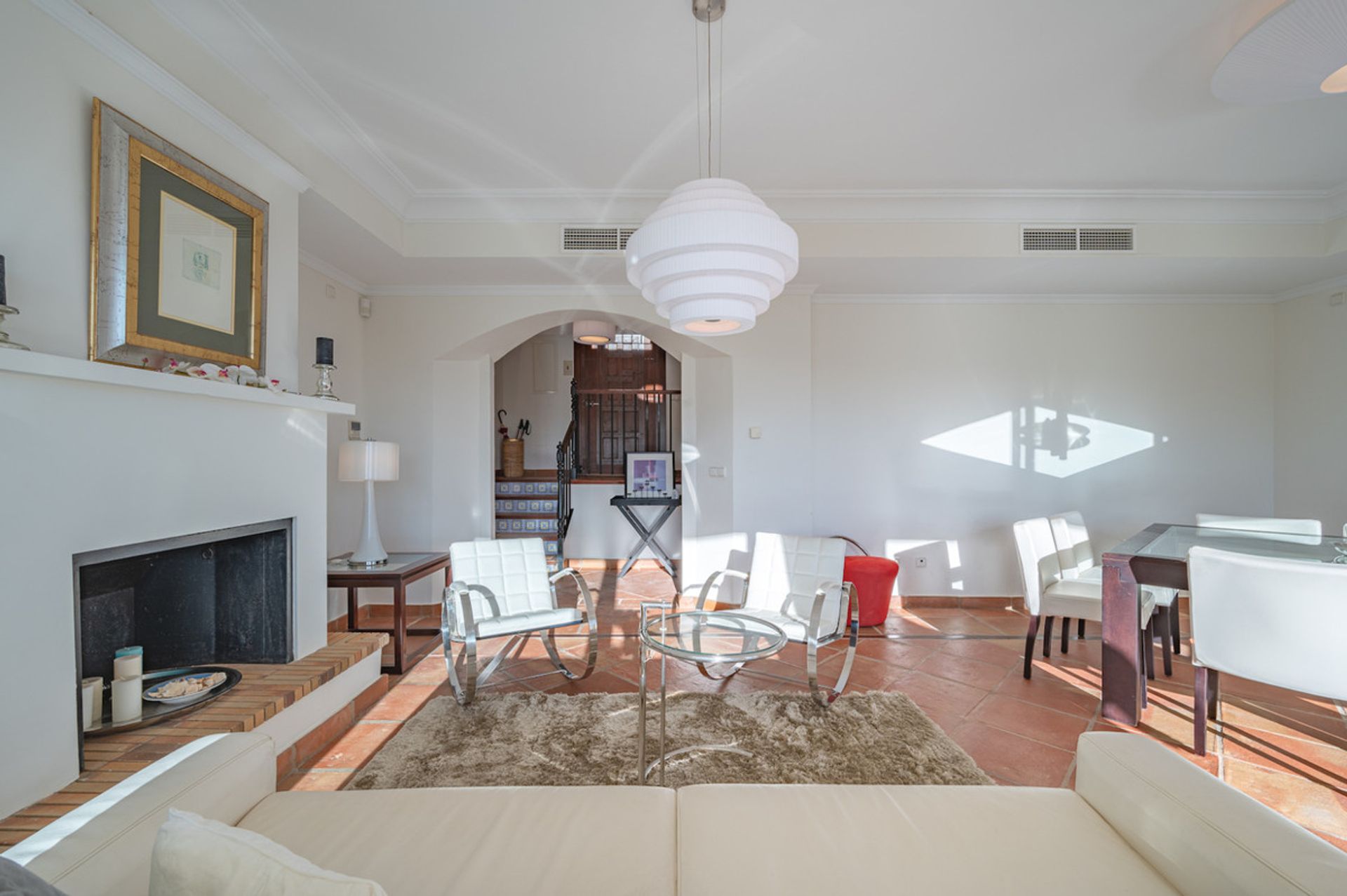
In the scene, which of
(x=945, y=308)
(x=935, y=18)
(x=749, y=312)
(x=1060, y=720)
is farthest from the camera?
(x=945, y=308)

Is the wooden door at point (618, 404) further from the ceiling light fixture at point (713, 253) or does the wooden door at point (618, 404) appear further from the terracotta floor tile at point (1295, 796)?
the terracotta floor tile at point (1295, 796)

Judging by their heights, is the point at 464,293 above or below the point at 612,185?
below

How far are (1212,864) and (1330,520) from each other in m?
5.12

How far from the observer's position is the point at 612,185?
12.0ft

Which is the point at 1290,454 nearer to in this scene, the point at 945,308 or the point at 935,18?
the point at 945,308

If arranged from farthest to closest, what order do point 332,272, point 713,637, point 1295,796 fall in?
point 332,272
point 713,637
point 1295,796

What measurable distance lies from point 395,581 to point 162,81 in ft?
8.11

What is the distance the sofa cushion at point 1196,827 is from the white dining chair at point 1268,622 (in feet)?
Result: 4.52

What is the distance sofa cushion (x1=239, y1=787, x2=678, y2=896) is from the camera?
1125 mm

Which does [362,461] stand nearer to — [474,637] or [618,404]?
[474,637]

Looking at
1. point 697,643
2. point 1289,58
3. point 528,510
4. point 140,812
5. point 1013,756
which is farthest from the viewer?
point 528,510

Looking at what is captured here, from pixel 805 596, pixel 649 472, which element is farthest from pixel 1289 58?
pixel 649 472

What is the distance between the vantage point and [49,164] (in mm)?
1694

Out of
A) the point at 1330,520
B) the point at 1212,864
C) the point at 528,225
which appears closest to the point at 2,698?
→ the point at 1212,864
